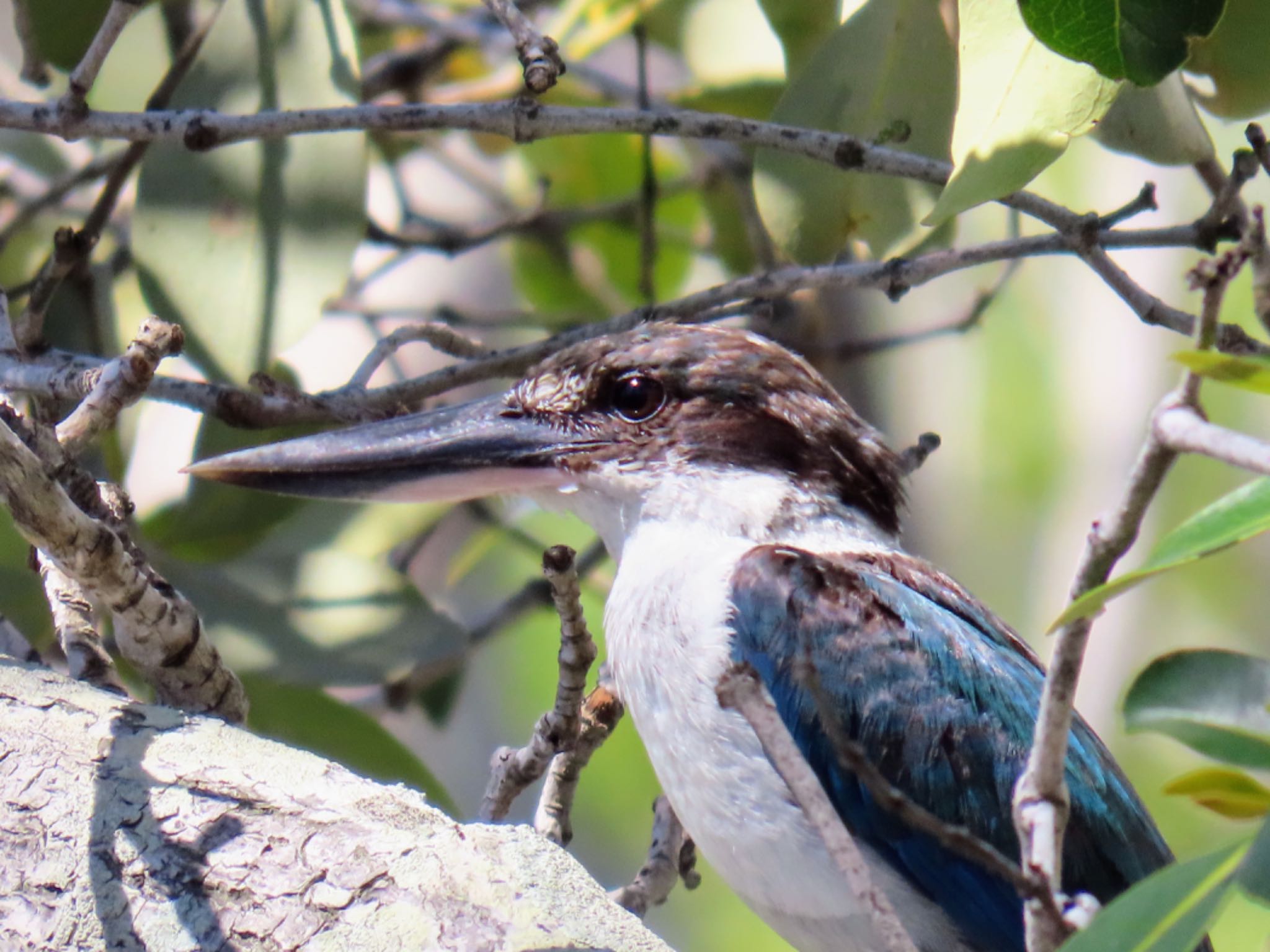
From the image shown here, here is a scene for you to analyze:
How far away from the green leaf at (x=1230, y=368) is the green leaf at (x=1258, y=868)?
301 millimetres

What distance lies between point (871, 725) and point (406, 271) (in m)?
3.22

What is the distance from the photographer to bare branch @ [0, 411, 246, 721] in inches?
57.7

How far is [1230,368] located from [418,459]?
1.42 m

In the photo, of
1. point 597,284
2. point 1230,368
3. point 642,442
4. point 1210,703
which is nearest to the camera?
point 1230,368

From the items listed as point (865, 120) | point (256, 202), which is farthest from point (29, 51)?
point (865, 120)

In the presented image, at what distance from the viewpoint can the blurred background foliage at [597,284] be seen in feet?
6.84

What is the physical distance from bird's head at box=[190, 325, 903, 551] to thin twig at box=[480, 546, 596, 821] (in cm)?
44

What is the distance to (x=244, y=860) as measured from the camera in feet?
4.53

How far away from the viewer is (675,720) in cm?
184

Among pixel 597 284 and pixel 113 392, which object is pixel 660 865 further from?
pixel 597 284

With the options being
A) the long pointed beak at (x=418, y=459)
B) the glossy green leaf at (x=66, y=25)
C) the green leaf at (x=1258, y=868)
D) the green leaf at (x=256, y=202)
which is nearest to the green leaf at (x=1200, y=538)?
the green leaf at (x=1258, y=868)

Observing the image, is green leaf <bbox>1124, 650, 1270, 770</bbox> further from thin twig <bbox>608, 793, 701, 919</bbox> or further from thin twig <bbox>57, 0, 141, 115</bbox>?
thin twig <bbox>57, 0, 141, 115</bbox>

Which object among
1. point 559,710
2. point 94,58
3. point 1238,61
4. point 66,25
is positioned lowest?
point 559,710

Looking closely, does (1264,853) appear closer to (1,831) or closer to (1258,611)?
(1,831)
